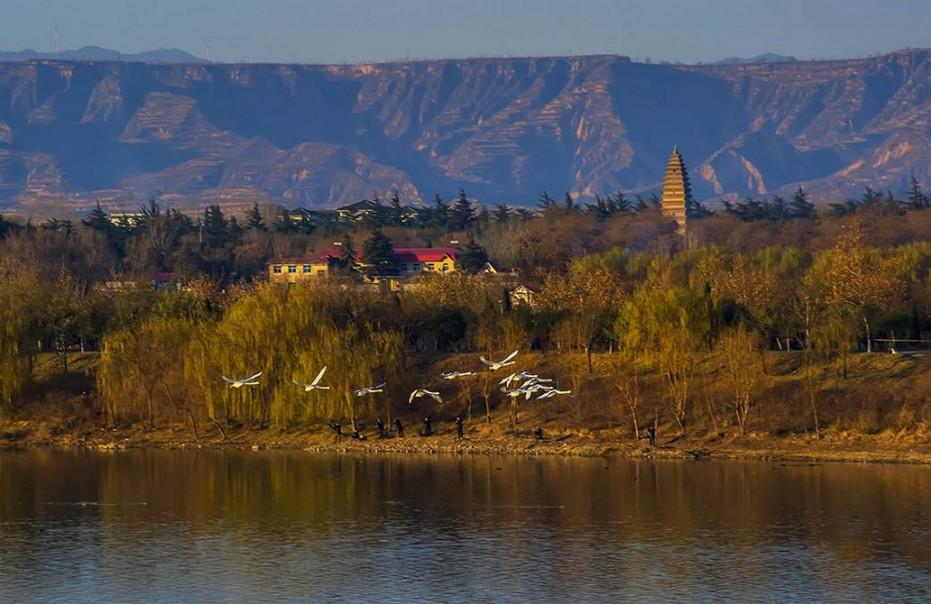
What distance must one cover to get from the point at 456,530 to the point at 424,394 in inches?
783

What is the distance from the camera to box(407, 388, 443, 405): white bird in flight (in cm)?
5984

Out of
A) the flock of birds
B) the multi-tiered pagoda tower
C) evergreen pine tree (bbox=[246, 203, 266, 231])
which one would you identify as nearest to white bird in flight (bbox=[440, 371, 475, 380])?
the flock of birds

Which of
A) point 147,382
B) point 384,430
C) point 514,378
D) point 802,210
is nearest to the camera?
point 514,378

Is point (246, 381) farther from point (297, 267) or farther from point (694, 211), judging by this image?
point (694, 211)

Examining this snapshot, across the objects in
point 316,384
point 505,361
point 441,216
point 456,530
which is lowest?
point 456,530

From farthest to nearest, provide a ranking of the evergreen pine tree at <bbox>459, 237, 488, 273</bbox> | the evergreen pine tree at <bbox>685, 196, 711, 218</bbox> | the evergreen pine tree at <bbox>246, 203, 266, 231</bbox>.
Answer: the evergreen pine tree at <bbox>685, 196, 711, 218</bbox>
the evergreen pine tree at <bbox>246, 203, 266, 231</bbox>
the evergreen pine tree at <bbox>459, 237, 488, 273</bbox>

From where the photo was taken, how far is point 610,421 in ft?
199

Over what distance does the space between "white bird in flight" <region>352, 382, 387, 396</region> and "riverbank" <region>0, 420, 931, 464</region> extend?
5.11 ft

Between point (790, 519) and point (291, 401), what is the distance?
73.0 ft

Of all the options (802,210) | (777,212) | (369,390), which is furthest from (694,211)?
(369,390)

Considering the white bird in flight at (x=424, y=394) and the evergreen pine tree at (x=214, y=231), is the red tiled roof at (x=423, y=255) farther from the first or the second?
the white bird in flight at (x=424, y=394)

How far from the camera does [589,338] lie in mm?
66562

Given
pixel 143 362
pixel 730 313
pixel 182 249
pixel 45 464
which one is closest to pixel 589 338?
pixel 730 313

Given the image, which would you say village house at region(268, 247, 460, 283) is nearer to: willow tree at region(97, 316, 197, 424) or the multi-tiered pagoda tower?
the multi-tiered pagoda tower
